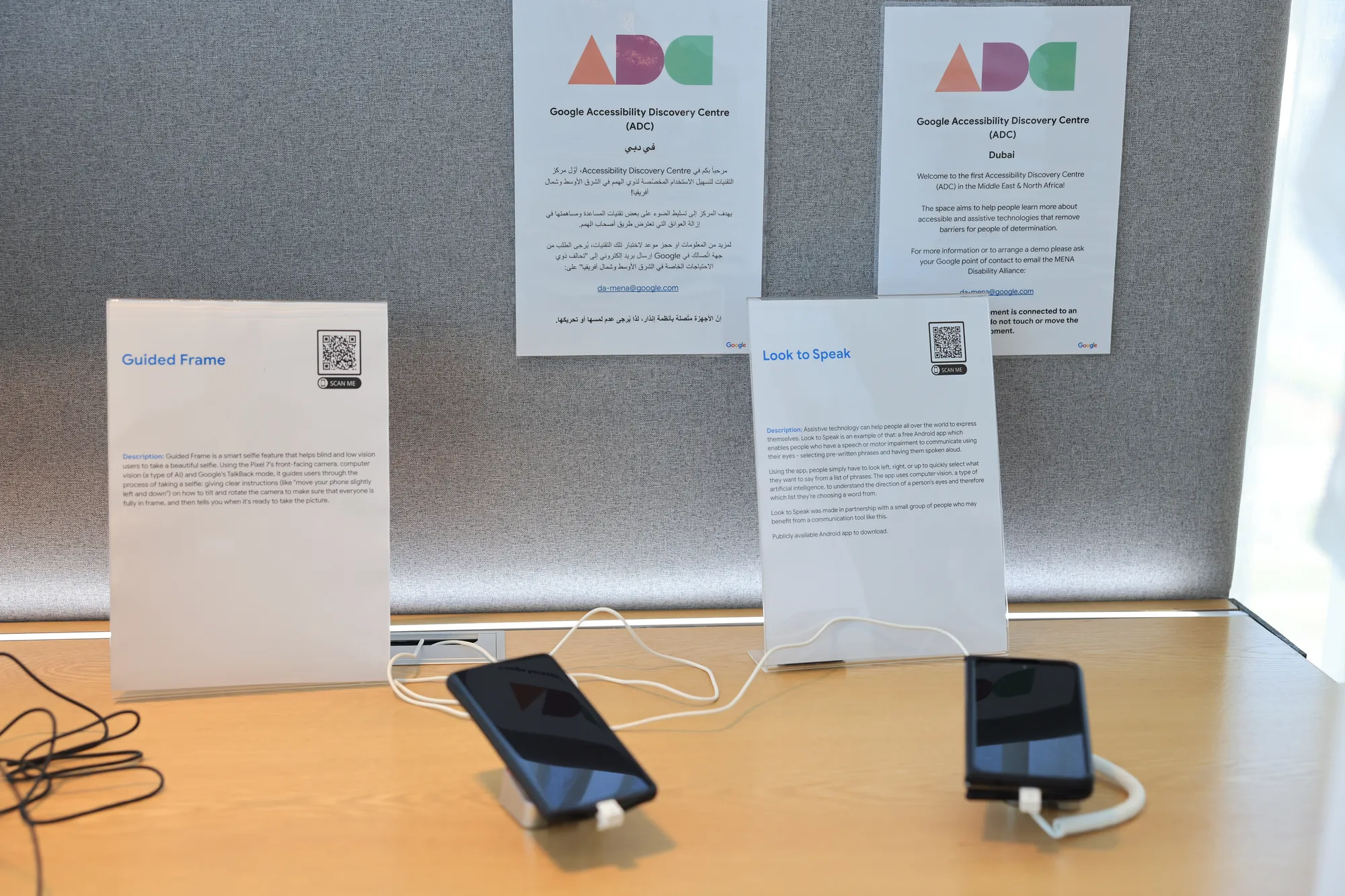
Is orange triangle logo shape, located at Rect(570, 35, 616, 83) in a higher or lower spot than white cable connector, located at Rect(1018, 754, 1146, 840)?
higher

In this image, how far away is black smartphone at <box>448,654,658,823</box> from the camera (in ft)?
2.11

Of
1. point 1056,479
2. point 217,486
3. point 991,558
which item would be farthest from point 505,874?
point 1056,479

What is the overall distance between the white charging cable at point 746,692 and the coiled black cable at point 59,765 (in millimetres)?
210

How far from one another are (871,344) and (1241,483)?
19.4 inches

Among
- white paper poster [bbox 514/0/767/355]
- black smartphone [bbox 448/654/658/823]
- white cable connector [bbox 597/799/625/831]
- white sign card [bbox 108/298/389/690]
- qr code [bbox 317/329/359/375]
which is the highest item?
white paper poster [bbox 514/0/767/355]

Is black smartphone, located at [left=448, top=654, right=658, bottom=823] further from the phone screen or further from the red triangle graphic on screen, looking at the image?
the phone screen

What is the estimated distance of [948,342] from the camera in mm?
955

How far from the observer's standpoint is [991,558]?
953 millimetres

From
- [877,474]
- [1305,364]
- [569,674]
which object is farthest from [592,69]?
[1305,364]

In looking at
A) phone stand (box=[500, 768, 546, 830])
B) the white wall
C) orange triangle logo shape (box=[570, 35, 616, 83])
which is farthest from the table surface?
orange triangle logo shape (box=[570, 35, 616, 83])

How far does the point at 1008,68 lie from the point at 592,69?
0.42 metres

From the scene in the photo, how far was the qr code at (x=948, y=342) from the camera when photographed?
0.95 m

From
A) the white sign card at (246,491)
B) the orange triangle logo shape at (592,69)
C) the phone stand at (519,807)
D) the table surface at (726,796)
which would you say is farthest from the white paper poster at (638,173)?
the phone stand at (519,807)

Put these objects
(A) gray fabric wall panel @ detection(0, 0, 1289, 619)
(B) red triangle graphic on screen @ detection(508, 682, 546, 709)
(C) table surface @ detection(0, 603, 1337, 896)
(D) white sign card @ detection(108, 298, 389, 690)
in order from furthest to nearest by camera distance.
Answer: (A) gray fabric wall panel @ detection(0, 0, 1289, 619) < (D) white sign card @ detection(108, 298, 389, 690) < (B) red triangle graphic on screen @ detection(508, 682, 546, 709) < (C) table surface @ detection(0, 603, 1337, 896)
